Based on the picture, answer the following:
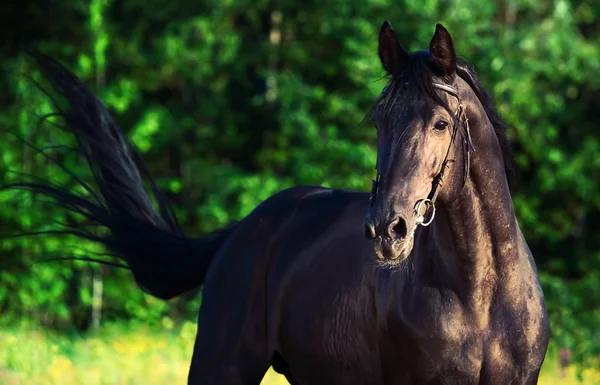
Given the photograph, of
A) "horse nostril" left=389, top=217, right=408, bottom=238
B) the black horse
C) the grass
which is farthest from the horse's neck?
the grass

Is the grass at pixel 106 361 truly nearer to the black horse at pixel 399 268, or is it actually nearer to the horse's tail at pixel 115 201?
the horse's tail at pixel 115 201

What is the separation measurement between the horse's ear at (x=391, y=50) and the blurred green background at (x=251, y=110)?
32.0 ft

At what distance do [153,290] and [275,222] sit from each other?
1047 millimetres

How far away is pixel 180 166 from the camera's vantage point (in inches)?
616

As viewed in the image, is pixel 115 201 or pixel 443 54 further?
pixel 115 201

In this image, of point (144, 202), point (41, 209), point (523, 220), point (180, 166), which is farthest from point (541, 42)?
point (144, 202)

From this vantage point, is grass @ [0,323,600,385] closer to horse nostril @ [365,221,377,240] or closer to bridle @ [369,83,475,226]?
bridle @ [369,83,475,226]

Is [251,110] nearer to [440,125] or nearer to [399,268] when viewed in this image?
[399,268]

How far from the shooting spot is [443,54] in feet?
11.3

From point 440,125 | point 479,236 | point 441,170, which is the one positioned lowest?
point 479,236

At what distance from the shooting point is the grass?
8219 millimetres

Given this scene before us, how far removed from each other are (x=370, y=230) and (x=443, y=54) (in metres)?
0.73

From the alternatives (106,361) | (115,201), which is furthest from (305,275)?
(106,361)

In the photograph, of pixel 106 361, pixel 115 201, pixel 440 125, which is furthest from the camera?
pixel 106 361
